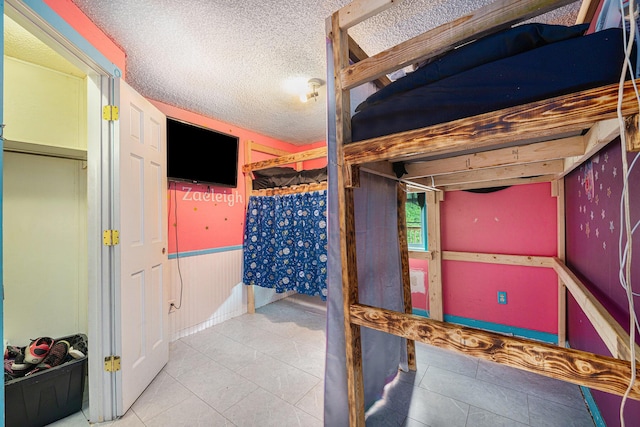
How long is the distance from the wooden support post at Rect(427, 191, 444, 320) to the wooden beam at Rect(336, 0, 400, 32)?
2.04 metres

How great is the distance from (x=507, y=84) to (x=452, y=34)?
255mm

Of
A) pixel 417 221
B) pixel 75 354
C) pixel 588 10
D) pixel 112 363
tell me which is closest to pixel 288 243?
pixel 417 221

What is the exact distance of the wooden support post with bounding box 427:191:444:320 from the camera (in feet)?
A: 8.57

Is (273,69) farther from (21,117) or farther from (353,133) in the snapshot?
(21,117)

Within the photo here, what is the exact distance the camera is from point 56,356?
59.9 inches

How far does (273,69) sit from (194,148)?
119 cm

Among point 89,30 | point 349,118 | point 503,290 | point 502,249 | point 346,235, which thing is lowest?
point 503,290

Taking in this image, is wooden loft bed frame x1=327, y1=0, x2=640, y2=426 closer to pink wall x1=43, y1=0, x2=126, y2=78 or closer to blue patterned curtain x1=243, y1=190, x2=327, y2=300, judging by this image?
blue patterned curtain x1=243, y1=190, x2=327, y2=300

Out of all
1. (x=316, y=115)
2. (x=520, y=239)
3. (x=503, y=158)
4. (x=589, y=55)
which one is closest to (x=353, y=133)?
(x=589, y=55)

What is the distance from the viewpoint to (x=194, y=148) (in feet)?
8.18

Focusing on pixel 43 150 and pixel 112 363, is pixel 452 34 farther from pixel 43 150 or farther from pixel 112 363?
pixel 43 150

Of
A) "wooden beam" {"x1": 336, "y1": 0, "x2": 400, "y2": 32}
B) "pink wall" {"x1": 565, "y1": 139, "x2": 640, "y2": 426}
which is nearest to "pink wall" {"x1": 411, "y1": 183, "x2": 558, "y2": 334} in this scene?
"pink wall" {"x1": 565, "y1": 139, "x2": 640, "y2": 426}

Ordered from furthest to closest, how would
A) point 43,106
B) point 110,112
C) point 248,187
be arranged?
point 248,187
point 43,106
point 110,112

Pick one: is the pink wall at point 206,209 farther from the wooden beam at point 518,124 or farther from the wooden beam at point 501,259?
the wooden beam at point 501,259
